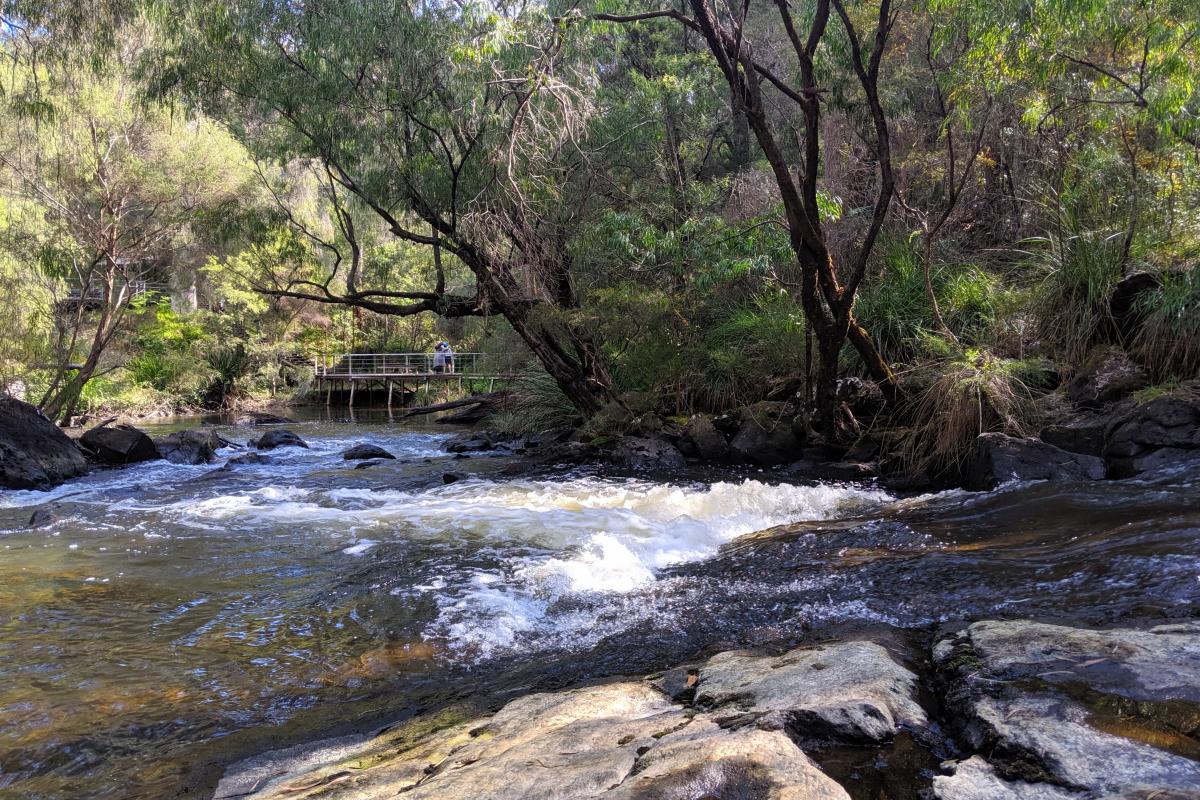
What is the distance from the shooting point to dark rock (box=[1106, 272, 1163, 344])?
7785 millimetres

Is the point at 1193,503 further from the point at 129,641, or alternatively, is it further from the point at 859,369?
the point at 129,641

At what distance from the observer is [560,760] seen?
227 centimetres

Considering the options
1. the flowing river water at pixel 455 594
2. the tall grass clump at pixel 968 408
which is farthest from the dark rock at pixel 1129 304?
the flowing river water at pixel 455 594

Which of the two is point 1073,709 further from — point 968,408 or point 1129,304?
point 1129,304

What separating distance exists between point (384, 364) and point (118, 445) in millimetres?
15639

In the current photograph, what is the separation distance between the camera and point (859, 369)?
1014cm

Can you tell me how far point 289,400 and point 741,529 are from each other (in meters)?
23.4

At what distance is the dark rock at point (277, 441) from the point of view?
14.6 metres

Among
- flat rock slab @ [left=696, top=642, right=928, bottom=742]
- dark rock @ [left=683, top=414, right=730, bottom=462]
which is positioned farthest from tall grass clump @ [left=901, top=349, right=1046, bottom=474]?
flat rock slab @ [left=696, top=642, right=928, bottom=742]

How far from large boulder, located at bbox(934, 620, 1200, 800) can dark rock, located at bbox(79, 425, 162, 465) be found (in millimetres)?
12814

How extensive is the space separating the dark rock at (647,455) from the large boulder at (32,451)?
7.67 meters

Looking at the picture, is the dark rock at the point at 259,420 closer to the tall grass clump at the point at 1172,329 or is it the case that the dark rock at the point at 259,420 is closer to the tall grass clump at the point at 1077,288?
the tall grass clump at the point at 1077,288

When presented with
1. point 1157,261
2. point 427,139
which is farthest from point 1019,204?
point 427,139

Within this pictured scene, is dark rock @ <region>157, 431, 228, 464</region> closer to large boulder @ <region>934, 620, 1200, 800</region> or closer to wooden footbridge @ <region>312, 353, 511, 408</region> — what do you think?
wooden footbridge @ <region>312, 353, 511, 408</region>
